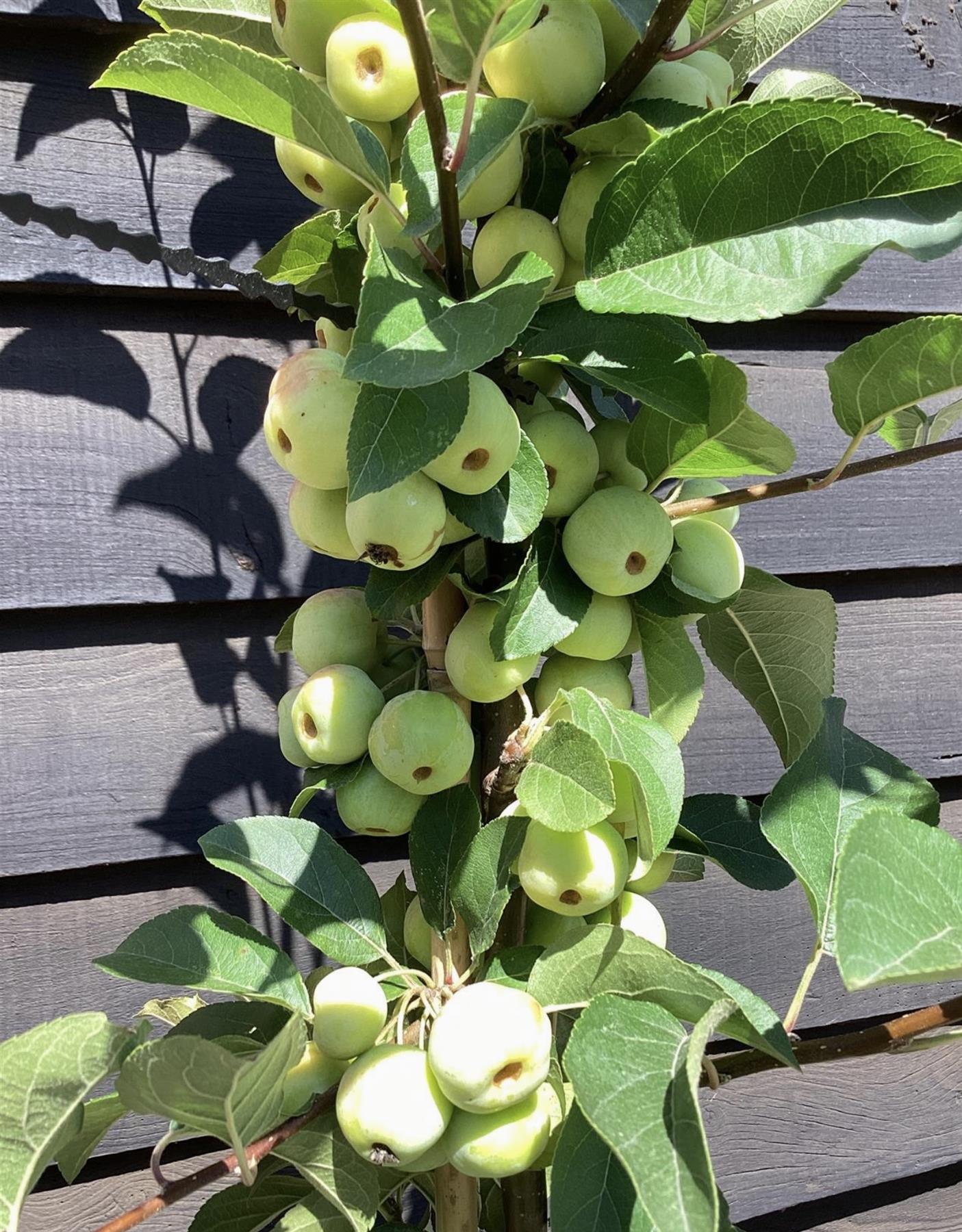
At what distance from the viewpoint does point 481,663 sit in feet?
1.27

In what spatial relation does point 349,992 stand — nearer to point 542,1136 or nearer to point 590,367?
point 542,1136

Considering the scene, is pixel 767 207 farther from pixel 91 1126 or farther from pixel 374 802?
pixel 91 1126

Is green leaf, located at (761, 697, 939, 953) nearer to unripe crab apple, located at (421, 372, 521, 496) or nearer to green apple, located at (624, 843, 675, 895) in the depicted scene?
green apple, located at (624, 843, 675, 895)

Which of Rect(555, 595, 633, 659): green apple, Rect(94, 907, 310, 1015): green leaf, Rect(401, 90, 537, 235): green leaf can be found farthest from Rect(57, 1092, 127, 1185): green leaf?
Rect(401, 90, 537, 235): green leaf

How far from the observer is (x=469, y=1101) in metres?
0.34

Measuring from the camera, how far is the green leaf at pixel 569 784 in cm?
34

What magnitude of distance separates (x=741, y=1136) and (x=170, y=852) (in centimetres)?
63

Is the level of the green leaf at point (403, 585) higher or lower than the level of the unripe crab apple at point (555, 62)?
lower

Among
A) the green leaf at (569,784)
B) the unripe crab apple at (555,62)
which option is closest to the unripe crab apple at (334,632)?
the green leaf at (569,784)

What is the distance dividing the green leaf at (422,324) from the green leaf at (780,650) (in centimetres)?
23

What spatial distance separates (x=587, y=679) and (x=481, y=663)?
54mm

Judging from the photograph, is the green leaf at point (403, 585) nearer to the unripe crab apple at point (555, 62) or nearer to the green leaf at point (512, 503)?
the green leaf at point (512, 503)

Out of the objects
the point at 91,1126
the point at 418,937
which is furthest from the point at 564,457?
the point at 91,1126

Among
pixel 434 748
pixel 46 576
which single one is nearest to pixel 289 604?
pixel 46 576
